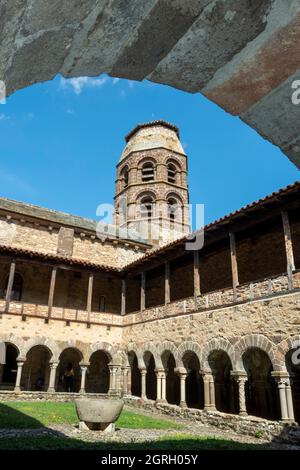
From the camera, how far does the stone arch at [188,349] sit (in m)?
12.9

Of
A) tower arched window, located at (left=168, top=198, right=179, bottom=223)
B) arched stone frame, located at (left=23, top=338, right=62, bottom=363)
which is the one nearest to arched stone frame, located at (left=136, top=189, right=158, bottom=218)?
tower arched window, located at (left=168, top=198, right=179, bottom=223)

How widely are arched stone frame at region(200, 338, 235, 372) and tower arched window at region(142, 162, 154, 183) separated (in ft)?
64.5

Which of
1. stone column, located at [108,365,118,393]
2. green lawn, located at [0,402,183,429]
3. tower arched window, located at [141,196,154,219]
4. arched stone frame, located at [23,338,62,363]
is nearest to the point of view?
green lawn, located at [0,402,183,429]

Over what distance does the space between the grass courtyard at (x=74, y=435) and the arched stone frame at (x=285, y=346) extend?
7.11 feet

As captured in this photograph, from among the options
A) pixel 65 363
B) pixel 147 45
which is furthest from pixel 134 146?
pixel 147 45

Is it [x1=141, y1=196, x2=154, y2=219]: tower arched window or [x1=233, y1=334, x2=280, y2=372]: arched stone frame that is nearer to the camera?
[x1=233, y1=334, x2=280, y2=372]: arched stone frame

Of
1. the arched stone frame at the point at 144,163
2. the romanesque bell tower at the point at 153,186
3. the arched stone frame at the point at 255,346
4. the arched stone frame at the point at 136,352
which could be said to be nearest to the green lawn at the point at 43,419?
the arched stone frame at the point at 255,346

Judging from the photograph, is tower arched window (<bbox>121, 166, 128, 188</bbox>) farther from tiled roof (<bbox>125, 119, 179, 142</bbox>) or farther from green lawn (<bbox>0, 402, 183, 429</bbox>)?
green lawn (<bbox>0, 402, 183, 429</bbox>)

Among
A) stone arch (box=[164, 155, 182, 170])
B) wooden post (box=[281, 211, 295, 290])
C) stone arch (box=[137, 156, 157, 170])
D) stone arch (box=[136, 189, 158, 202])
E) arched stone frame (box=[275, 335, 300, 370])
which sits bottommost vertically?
arched stone frame (box=[275, 335, 300, 370])

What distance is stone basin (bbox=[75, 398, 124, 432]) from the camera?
8.72 m

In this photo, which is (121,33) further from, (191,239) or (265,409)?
→ (265,409)

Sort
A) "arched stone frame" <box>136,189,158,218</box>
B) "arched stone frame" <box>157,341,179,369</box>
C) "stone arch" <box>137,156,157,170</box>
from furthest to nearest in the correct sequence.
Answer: "stone arch" <box>137,156,157,170</box> → "arched stone frame" <box>136,189,158,218</box> → "arched stone frame" <box>157,341,179,369</box>

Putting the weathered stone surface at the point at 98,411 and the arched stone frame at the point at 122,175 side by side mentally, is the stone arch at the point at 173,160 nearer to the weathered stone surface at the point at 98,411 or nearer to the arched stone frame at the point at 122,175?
the arched stone frame at the point at 122,175
